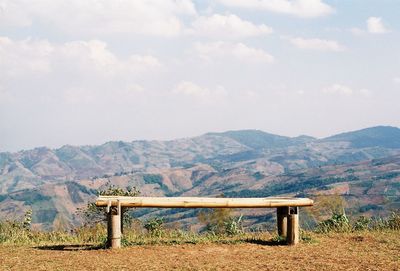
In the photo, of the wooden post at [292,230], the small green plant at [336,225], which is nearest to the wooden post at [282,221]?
the wooden post at [292,230]

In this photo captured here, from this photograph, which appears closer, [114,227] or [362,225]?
[114,227]

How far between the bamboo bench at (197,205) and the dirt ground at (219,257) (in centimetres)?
43

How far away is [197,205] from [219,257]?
1.79 metres

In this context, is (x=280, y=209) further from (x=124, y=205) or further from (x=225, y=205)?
(x=124, y=205)

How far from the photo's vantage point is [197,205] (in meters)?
12.1

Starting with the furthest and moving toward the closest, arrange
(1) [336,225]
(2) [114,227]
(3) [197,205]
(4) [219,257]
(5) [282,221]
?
(1) [336,225], (5) [282,221], (3) [197,205], (2) [114,227], (4) [219,257]

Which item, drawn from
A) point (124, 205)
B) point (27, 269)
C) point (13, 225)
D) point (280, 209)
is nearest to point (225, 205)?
point (280, 209)

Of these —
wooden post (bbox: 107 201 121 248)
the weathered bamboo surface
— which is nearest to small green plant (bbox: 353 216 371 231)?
the weathered bamboo surface

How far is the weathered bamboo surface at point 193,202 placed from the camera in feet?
38.8

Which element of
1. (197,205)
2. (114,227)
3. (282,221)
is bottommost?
(282,221)

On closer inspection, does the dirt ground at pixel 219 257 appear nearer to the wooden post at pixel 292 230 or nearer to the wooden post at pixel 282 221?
the wooden post at pixel 292 230

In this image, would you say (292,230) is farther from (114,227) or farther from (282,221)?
(114,227)

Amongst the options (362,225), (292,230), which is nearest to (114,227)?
(292,230)

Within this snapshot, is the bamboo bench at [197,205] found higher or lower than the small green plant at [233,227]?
higher
